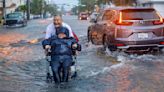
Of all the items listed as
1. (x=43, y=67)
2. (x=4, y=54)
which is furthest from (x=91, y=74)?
(x=4, y=54)

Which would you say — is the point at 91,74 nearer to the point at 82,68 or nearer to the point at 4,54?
the point at 82,68

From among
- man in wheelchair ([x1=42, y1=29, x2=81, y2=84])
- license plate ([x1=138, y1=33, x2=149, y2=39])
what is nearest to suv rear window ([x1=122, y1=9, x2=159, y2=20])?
license plate ([x1=138, y1=33, x2=149, y2=39])

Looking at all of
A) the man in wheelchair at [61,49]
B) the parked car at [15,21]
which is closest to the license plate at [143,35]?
the man in wheelchair at [61,49]

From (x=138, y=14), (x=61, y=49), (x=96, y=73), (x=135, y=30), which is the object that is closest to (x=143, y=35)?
(x=135, y=30)

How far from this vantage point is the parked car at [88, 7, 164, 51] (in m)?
14.9

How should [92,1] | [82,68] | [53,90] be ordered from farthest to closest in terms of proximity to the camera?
[92,1], [82,68], [53,90]

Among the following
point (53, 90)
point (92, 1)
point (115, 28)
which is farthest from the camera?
point (92, 1)

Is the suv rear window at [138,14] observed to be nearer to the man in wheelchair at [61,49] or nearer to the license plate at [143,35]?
the license plate at [143,35]

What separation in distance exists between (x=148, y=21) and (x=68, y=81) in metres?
5.67

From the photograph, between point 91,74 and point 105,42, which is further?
point 105,42

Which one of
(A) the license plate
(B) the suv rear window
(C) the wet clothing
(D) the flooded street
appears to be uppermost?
(B) the suv rear window

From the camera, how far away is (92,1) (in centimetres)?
13800

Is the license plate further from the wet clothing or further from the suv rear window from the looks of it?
the wet clothing

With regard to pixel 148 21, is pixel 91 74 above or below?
below
